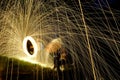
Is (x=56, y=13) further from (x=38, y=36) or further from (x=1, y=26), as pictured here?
(x=1, y=26)

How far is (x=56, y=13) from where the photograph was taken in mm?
5055

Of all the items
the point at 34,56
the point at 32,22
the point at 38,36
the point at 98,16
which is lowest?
the point at 34,56

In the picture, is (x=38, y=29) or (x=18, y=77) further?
(x=38, y=29)

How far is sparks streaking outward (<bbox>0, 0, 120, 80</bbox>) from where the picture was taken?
3.85m

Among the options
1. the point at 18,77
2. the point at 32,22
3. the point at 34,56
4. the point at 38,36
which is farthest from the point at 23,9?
Result: the point at 18,77

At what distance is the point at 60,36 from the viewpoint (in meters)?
4.73

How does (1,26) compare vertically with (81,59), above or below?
above

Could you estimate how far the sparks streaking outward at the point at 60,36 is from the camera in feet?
12.6

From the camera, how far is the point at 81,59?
600 centimetres

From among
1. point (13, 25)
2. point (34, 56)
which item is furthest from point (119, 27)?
point (34, 56)

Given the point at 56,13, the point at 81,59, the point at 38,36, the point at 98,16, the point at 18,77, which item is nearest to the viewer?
the point at 18,77

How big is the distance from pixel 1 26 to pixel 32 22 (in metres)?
0.62

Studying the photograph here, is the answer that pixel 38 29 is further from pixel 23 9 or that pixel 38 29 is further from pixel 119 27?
pixel 119 27

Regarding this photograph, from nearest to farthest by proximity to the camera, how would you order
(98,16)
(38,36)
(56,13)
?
(38,36) → (56,13) → (98,16)
